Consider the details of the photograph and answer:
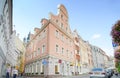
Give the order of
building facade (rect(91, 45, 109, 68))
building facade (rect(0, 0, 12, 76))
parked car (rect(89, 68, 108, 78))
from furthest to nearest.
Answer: building facade (rect(91, 45, 109, 68)), parked car (rect(89, 68, 108, 78)), building facade (rect(0, 0, 12, 76))

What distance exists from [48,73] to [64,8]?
632 inches

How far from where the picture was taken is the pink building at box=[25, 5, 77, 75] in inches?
974

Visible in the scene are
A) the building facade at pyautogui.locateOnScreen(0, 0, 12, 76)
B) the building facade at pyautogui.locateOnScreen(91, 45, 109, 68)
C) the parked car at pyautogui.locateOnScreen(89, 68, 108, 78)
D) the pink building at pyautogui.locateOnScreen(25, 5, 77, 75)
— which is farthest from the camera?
the building facade at pyautogui.locateOnScreen(91, 45, 109, 68)

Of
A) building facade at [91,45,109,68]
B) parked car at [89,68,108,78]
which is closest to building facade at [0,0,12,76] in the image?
parked car at [89,68,108,78]

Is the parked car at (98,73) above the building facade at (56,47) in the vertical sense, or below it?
below

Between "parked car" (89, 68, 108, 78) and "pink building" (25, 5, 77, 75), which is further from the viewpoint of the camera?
"pink building" (25, 5, 77, 75)

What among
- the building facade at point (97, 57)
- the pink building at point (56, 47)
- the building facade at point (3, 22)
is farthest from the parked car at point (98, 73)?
the building facade at point (97, 57)

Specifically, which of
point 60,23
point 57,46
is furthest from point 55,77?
point 60,23

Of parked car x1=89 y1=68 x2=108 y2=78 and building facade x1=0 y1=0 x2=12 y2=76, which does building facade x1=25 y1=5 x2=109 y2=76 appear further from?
parked car x1=89 y1=68 x2=108 y2=78

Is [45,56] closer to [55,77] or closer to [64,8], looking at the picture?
[55,77]

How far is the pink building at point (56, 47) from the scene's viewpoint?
24.8 metres

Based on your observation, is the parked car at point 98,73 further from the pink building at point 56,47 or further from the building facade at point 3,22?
the building facade at point 3,22

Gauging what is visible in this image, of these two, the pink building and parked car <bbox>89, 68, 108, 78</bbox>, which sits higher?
the pink building

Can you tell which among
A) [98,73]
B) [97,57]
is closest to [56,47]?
[98,73]
